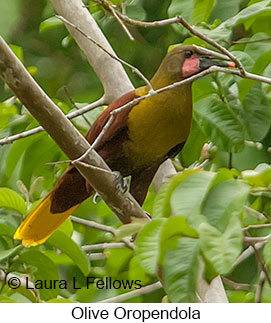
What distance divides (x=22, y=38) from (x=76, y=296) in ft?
5.54

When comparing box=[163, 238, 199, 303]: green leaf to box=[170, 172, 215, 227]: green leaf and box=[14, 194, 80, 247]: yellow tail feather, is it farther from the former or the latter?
box=[14, 194, 80, 247]: yellow tail feather

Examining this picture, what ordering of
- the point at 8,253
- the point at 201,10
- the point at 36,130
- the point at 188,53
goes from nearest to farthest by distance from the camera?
the point at 8,253 < the point at 36,130 < the point at 201,10 < the point at 188,53

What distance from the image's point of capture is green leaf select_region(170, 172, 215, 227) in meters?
1.56

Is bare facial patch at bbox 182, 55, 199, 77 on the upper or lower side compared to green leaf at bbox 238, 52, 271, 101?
lower

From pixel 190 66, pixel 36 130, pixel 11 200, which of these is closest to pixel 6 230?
pixel 11 200

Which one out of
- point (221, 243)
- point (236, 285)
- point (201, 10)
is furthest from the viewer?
point (236, 285)

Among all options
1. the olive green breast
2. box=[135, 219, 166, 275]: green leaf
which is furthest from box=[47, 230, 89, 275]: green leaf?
box=[135, 219, 166, 275]: green leaf

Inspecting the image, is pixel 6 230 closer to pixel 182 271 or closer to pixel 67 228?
pixel 67 228

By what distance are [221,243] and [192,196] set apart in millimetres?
126

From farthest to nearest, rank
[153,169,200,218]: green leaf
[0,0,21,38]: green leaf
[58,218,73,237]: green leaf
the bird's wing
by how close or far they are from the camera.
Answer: [0,0,21,38]: green leaf < the bird's wing < [58,218,73,237]: green leaf < [153,169,200,218]: green leaf

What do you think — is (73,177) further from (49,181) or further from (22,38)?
(22,38)

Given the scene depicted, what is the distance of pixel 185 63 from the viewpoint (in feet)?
7.95

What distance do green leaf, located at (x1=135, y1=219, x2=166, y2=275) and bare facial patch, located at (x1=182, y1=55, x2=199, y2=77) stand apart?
0.88 meters
